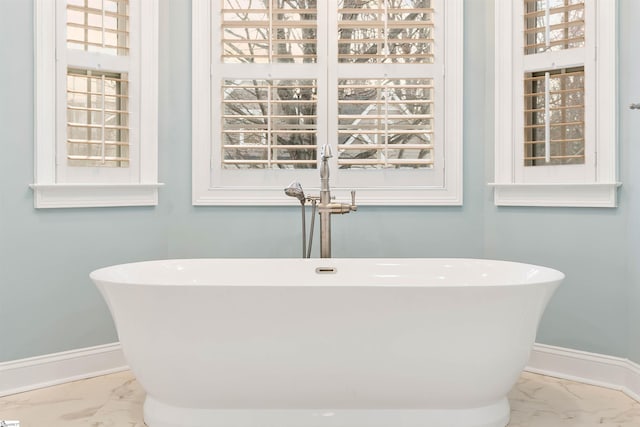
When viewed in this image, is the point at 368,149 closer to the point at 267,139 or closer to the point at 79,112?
the point at 267,139

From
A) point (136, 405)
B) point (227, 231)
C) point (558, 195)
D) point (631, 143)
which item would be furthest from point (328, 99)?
point (136, 405)

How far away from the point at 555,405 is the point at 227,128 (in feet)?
6.83

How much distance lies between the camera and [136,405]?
2.42 meters

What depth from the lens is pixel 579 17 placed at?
2.74 meters

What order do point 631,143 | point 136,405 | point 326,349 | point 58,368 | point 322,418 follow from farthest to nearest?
point 58,368 → point 631,143 → point 136,405 → point 322,418 → point 326,349

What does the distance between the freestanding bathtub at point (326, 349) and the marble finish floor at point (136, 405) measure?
0.20 meters

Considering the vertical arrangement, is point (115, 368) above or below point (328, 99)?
below

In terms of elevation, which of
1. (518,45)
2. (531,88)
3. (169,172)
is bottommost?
(169,172)

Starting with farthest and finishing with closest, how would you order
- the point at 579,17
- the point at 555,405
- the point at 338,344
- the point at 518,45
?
the point at 518,45 → the point at 579,17 → the point at 555,405 → the point at 338,344

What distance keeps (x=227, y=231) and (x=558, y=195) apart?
5.60 ft

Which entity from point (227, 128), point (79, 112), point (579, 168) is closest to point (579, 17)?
point (579, 168)

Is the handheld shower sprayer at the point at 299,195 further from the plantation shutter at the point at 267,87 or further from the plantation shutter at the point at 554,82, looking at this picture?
the plantation shutter at the point at 554,82

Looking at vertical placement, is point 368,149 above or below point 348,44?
below

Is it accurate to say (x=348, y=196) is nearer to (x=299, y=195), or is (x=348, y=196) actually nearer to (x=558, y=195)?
(x=299, y=195)
